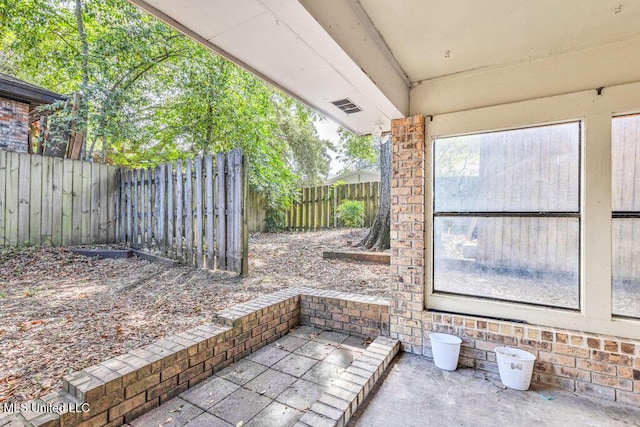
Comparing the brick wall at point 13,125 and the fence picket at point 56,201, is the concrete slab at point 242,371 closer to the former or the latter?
the fence picket at point 56,201

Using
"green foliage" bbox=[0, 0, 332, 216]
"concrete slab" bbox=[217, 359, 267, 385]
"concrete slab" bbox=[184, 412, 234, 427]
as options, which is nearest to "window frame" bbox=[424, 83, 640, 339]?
"concrete slab" bbox=[217, 359, 267, 385]

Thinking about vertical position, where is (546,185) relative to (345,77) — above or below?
below

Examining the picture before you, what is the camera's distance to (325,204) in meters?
9.59

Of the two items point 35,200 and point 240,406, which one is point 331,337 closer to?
point 240,406

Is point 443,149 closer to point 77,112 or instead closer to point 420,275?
point 420,275

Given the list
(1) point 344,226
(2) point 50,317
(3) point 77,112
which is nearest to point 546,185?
(2) point 50,317

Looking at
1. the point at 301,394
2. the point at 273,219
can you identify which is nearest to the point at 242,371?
the point at 301,394

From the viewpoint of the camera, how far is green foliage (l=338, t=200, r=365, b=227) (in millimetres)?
8258

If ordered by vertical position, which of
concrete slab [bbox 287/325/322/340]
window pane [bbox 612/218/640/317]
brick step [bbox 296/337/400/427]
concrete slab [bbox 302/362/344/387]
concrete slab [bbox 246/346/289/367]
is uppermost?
window pane [bbox 612/218/640/317]

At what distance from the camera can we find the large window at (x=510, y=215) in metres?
Answer: 2.14

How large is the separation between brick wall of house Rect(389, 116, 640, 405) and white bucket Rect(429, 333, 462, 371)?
137 millimetres

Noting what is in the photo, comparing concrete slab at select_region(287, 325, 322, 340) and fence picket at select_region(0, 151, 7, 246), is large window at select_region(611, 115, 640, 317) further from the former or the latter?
fence picket at select_region(0, 151, 7, 246)

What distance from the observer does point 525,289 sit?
2281 millimetres

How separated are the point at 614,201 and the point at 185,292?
13.4 ft
